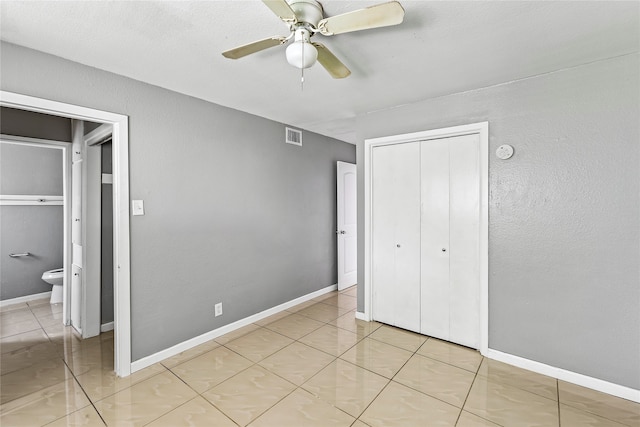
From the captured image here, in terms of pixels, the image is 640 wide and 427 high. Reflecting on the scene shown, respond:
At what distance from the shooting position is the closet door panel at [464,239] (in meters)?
2.65

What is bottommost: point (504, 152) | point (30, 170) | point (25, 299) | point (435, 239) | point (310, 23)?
point (25, 299)

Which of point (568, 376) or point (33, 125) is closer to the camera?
point (568, 376)

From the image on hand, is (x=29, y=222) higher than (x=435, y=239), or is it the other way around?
(x=29, y=222)

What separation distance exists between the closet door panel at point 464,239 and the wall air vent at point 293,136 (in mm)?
1912

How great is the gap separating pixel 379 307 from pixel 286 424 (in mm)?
1753

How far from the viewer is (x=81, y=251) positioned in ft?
9.75

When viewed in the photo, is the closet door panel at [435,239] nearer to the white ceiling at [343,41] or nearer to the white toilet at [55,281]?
the white ceiling at [343,41]

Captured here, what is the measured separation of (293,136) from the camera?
3.79 meters

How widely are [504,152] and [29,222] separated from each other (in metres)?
5.86

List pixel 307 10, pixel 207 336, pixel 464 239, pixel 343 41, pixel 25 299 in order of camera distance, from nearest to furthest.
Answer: pixel 307 10 < pixel 343 41 < pixel 464 239 < pixel 207 336 < pixel 25 299

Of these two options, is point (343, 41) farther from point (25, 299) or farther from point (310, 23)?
point (25, 299)

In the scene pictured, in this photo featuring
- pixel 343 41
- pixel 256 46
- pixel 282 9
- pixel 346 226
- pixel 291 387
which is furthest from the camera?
pixel 346 226

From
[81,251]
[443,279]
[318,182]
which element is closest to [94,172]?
[81,251]

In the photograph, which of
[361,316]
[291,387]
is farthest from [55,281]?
[361,316]
